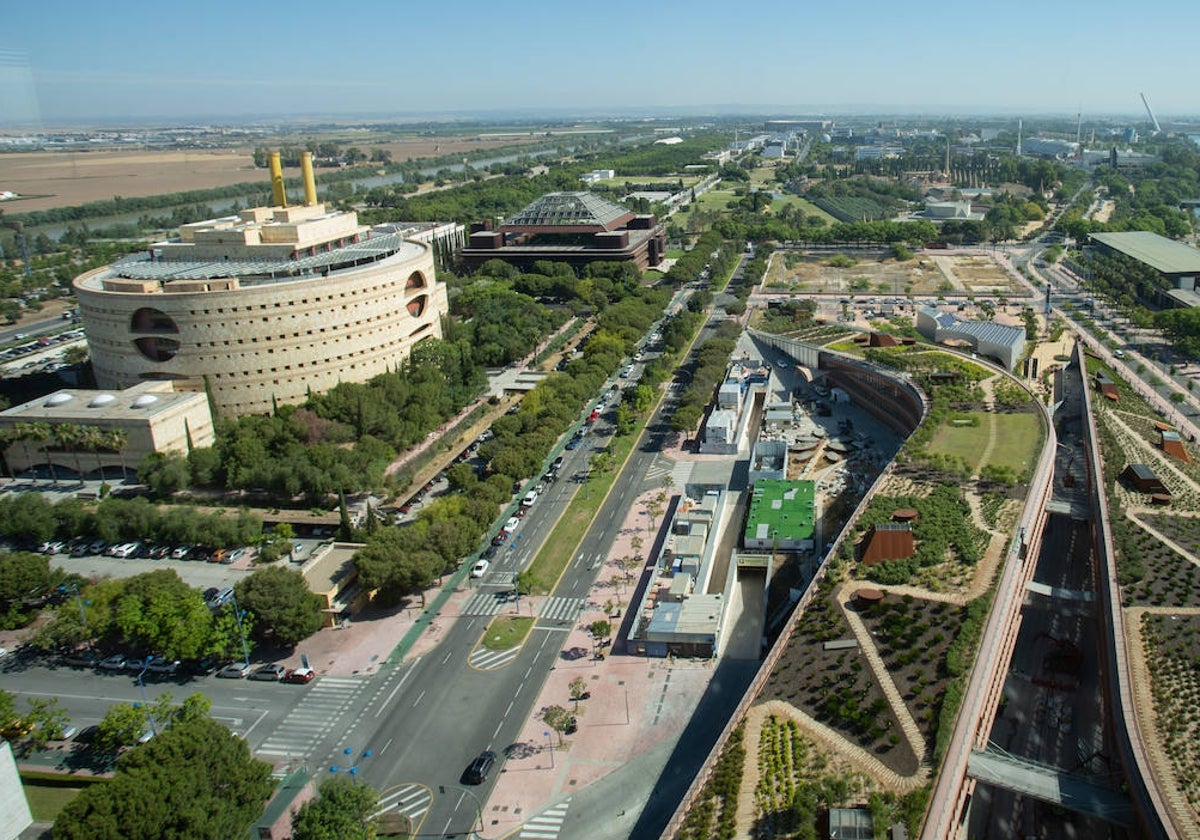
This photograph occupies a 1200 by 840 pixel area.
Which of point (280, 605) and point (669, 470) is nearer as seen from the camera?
point (280, 605)

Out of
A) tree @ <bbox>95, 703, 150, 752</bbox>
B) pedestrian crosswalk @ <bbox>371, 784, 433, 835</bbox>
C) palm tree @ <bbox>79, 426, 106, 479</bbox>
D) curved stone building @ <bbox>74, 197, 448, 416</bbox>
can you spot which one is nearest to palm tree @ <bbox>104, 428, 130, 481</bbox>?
palm tree @ <bbox>79, 426, 106, 479</bbox>

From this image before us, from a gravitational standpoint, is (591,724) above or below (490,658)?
above

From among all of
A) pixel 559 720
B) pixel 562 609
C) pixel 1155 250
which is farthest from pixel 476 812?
pixel 1155 250

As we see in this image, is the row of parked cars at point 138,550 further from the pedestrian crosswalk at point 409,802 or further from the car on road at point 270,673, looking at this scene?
the pedestrian crosswalk at point 409,802

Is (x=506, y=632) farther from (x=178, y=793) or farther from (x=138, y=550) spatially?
(x=138, y=550)

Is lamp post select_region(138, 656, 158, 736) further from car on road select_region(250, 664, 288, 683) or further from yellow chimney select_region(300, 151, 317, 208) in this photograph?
yellow chimney select_region(300, 151, 317, 208)

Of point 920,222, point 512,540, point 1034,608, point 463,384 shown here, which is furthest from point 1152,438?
point 920,222

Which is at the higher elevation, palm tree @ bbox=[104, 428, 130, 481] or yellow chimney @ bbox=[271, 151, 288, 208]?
yellow chimney @ bbox=[271, 151, 288, 208]
